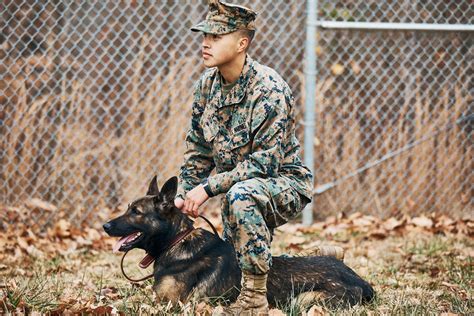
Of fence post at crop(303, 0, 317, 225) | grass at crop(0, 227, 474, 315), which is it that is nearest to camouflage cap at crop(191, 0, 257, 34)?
grass at crop(0, 227, 474, 315)

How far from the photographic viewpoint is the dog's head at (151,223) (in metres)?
4.05

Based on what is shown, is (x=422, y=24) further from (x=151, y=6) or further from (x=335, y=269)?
(x=335, y=269)

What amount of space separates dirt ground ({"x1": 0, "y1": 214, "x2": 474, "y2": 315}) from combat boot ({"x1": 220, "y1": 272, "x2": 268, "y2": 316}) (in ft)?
0.28

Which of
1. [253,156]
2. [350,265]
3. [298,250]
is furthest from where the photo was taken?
[298,250]

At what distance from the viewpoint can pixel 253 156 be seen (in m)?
3.88

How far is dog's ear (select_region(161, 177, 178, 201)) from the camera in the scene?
13.2ft

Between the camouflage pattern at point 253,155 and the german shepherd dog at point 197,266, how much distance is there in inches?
7.4

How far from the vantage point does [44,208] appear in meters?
6.57

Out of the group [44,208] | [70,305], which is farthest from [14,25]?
[70,305]

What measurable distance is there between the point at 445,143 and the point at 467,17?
1.25m

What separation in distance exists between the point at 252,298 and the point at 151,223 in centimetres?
71

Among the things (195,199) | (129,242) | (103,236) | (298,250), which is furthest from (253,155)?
(103,236)

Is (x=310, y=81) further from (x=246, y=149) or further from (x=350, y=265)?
(x=246, y=149)

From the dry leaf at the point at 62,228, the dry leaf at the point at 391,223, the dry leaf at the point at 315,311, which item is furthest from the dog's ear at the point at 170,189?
the dry leaf at the point at 391,223
